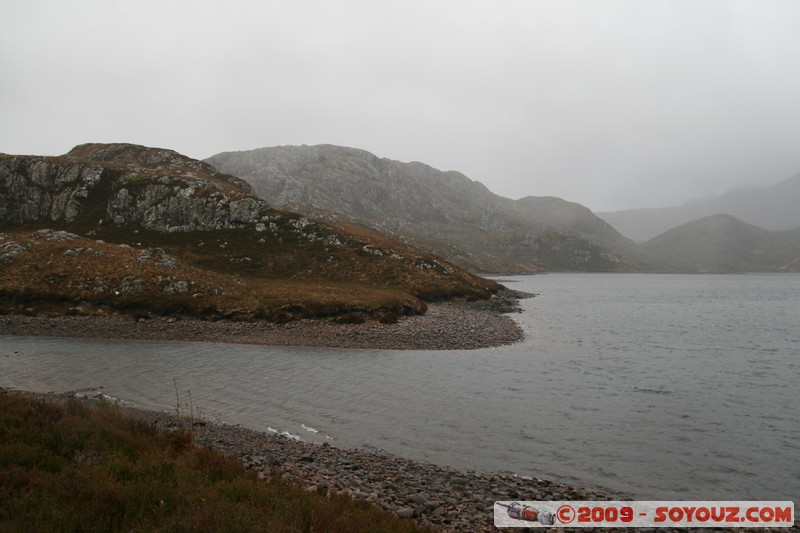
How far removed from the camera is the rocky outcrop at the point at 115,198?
9394cm

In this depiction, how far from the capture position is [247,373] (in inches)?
1415

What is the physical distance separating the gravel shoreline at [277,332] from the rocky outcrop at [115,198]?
4323 cm

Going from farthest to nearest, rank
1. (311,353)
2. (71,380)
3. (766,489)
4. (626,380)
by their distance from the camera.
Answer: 1. (311,353)
2. (626,380)
3. (71,380)
4. (766,489)

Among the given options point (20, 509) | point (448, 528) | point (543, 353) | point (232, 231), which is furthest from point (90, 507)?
point (232, 231)

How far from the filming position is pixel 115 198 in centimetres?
9712

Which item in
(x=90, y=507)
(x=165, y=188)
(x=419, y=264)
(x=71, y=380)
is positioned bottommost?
(x=71, y=380)

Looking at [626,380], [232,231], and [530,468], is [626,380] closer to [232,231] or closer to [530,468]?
[530,468]

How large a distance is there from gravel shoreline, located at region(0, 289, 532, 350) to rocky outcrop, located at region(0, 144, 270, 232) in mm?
43234

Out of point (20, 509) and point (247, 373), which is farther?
point (247, 373)

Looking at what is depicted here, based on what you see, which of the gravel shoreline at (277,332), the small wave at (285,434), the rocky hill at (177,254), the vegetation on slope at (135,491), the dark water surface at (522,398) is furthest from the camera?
the rocky hill at (177,254)

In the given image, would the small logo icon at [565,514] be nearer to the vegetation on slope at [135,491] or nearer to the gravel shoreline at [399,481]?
the gravel shoreline at [399,481]

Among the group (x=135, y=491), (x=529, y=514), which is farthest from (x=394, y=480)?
(x=135, y=491)

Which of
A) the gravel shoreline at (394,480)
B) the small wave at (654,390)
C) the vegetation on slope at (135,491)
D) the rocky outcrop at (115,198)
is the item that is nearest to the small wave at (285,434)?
the gravel shoreline at (394,480)

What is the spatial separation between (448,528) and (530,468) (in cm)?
804
